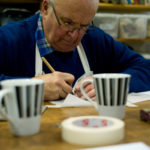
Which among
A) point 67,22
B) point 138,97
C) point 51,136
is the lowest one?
point 138,97

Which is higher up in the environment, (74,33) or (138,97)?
(74,33)

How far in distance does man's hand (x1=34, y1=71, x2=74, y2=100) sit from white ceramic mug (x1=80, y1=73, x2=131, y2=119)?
1.07ft

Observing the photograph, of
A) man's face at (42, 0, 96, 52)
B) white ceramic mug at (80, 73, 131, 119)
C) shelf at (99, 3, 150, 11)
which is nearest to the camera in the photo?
white ceramic mug at (80, 73, 131, 119)

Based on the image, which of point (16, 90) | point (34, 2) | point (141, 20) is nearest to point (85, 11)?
point (16, 90)

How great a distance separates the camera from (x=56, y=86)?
1.01 metres

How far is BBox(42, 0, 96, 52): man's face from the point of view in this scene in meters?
1.20

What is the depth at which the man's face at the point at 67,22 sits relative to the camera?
3.94 ft

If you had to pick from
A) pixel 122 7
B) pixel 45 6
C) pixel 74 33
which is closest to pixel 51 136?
pixel 74 33

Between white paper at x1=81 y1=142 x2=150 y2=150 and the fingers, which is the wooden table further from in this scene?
the fingers

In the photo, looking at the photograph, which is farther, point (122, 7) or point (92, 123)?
point (122, 7)

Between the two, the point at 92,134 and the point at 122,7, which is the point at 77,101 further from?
the point at 122,7

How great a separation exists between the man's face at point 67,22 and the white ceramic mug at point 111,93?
0.59 metres

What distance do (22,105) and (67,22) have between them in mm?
751

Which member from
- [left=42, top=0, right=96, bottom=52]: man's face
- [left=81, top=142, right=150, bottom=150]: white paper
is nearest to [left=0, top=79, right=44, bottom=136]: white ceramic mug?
[left=81, top=142, right=150, bottom=150]: white paper
